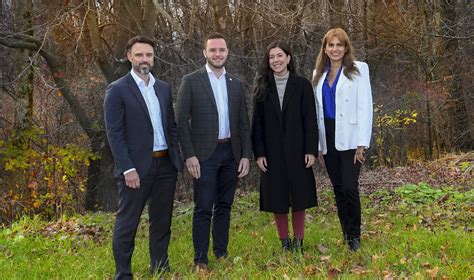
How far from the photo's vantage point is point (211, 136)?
4.67 metres

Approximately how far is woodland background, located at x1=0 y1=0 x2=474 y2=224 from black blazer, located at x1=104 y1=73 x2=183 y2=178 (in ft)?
16.3

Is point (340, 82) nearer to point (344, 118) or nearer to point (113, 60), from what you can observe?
point (344, 118)

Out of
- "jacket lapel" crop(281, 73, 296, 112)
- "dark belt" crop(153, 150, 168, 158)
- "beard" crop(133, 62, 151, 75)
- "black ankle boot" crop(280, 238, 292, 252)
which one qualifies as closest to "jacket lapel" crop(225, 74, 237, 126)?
"jacket lapel" crop(281, 73, 296, 112)

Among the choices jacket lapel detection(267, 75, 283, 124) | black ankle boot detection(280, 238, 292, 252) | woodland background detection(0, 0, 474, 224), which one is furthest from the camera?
woodland background detection(0, 0, 474, 224)

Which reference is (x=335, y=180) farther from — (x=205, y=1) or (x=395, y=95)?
(x=395, y=95)

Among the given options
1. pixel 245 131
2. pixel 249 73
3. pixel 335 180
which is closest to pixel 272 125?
pixel 245 131

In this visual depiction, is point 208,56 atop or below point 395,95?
atop

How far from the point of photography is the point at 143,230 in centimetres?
681

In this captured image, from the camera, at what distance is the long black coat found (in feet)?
15.8

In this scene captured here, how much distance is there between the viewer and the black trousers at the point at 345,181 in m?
4.75

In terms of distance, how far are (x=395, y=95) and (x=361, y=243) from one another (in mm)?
10736

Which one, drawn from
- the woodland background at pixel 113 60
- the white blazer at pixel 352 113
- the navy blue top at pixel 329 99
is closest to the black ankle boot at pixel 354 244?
the white blazer at pixel 352 113

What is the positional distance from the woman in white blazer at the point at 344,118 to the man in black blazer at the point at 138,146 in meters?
1.50

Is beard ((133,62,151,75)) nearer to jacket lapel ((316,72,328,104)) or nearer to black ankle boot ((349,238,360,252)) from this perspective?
jacket lapel ((316,72,328,104))
